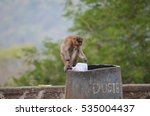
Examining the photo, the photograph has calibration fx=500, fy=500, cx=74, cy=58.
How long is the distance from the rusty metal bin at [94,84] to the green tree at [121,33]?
8.41 m

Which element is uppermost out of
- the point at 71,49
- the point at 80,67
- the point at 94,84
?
the point at 71,49

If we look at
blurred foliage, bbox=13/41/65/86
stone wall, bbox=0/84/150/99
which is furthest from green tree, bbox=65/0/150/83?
stone wall, bbox=0/84/150/99

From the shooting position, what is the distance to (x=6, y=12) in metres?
30.8

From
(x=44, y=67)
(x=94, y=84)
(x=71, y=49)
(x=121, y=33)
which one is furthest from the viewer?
(x=44, y=67)

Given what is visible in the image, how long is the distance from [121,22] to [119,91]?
30.1ft

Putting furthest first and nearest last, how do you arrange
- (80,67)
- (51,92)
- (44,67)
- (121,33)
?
(44,67) → (121,33) → (51,92) → (80,67)

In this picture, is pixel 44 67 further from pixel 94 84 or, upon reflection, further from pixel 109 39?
pixel 94 84

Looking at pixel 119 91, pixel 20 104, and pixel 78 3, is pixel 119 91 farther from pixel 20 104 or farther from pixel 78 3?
pixel 78 3

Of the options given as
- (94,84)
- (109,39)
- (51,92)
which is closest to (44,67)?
(109,39)

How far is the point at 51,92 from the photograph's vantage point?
20.5 feet

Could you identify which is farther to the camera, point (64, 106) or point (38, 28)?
point (38, 28)

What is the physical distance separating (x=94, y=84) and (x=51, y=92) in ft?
5.31

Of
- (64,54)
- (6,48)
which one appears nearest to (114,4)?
(64,54)

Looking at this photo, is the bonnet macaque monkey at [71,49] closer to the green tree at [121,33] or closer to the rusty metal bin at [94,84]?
the rusty metal bin at [94,84]
